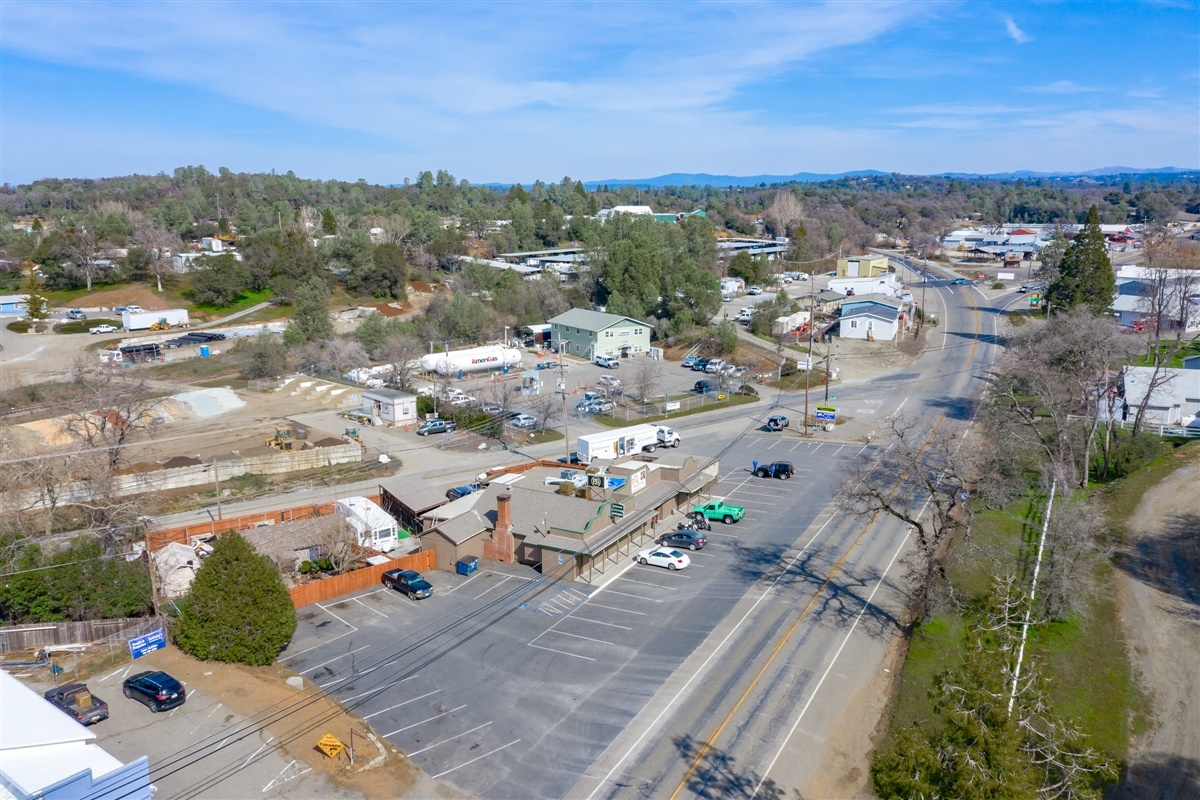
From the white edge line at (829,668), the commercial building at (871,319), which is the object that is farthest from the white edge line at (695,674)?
the commercial building at (871,319)

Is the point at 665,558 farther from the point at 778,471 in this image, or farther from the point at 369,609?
the point at 778,471

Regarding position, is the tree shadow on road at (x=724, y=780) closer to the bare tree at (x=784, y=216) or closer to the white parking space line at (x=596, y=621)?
the white parking space line at (x=596, y=621)

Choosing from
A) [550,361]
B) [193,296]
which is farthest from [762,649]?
[193,296]

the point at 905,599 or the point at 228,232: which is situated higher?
the point at 228,232

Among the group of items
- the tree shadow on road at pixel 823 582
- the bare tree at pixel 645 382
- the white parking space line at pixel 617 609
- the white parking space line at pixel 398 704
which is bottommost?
the white parking space line at pixel 398 704

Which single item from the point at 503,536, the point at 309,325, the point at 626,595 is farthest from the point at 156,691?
the point at 309,325

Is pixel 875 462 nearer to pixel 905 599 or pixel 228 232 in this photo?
pixel 905 599

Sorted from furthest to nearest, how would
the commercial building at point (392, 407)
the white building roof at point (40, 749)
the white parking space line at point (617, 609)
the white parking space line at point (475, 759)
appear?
the commercial building at point (392, 407) < the white parking space line at point (617, 609) < the white parking space line at point (475, 759) < the white building roof at point (40, 749)
